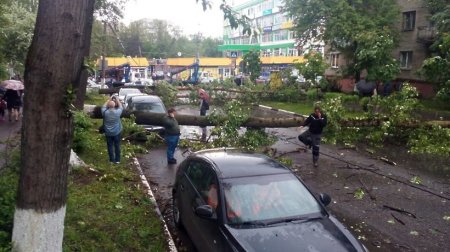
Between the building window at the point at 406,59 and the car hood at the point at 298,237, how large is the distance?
3082 centimetres

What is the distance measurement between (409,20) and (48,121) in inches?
1326

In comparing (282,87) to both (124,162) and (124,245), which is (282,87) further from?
(124,245)

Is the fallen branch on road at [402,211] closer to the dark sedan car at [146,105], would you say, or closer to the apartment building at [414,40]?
the dark sedan car at [146,105]

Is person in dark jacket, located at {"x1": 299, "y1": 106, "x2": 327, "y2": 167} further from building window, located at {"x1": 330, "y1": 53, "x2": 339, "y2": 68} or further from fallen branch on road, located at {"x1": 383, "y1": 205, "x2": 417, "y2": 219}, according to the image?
building window, located at {"x1": 330, "y1": 53, "x2": 339, "y2": 68}

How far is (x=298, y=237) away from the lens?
509cm

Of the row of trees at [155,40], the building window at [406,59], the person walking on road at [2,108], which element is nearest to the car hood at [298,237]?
the person walking on road at [2,108]

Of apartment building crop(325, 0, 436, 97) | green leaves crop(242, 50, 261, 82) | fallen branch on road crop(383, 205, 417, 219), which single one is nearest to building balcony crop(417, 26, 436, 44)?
apartment building crop(325, 0, 436, 97)

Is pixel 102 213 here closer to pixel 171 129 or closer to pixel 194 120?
pixel 171 129

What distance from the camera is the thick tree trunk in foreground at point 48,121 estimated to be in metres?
4.08

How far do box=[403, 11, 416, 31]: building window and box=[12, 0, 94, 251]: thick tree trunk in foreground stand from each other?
32.8m

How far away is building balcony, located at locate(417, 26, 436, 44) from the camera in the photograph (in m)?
29.9

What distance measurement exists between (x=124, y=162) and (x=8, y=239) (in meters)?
6.88

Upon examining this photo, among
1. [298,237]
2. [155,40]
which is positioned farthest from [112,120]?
[155,40]

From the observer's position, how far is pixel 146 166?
39.3 feet
